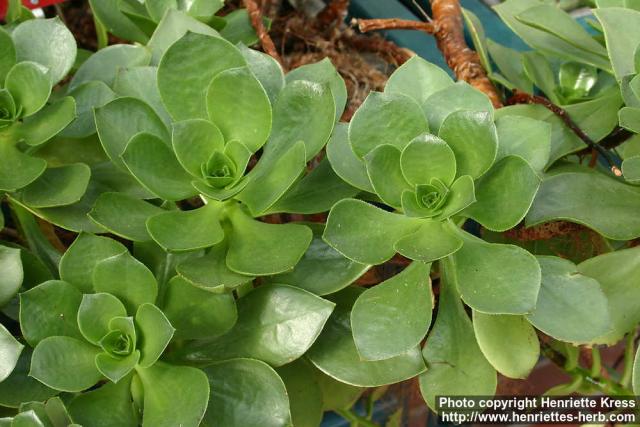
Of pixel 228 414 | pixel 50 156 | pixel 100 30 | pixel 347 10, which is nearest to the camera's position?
pixel 228 414

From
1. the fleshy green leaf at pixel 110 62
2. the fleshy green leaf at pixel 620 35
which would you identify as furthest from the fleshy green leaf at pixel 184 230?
the fleshy green leaf at pixel 620 35

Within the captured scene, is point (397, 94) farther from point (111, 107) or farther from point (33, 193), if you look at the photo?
point (33, 193)

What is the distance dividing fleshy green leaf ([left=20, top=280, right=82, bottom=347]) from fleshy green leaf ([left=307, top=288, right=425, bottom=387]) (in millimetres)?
219

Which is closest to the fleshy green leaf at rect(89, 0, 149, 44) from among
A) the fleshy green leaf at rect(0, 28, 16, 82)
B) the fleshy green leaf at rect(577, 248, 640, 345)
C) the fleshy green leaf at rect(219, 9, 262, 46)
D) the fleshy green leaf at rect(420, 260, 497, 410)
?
the fleshy green leaf at rect(219, 9, 262, 46)

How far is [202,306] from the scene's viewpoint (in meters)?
0.58

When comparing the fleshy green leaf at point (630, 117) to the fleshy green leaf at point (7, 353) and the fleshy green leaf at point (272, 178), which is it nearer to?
the fleshy green leaf at point (272, 178)

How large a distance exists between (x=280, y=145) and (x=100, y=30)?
47 centimetres

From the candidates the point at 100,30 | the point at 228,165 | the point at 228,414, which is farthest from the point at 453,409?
the point at 100,30

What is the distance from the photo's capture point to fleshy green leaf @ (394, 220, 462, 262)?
55cm

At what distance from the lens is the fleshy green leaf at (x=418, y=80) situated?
649mm

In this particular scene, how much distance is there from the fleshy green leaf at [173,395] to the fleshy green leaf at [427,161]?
0.25 meters

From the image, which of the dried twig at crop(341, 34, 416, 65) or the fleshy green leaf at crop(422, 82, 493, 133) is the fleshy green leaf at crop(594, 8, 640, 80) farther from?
the dried twig at crop(341, 34, 416, 65)

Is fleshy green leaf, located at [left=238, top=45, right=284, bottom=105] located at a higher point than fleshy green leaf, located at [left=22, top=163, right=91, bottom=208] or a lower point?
higher

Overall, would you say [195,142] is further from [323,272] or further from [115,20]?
[115,20]
